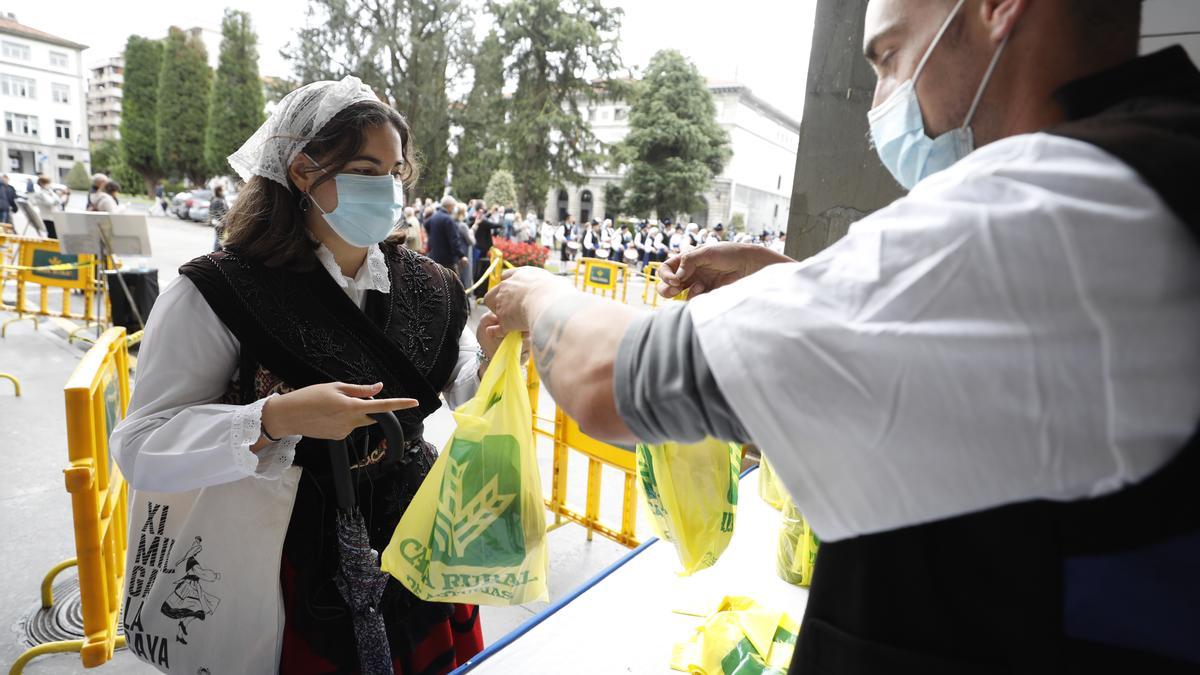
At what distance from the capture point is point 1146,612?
596 millimetres

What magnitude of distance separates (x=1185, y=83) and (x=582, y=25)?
31.7 metres

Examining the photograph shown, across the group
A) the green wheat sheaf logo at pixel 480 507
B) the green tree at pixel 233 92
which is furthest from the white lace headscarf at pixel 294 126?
the green tree at pixel 233 92

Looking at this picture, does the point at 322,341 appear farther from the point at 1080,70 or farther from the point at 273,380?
the point at 1080,70

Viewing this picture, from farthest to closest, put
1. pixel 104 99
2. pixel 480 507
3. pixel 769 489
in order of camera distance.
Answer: pixel 104 99
pixel 769 489
pixel 480 507

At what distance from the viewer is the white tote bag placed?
1.57 metres

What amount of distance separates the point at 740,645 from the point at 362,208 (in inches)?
61.2

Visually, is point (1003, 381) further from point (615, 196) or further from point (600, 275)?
point (615, 196)

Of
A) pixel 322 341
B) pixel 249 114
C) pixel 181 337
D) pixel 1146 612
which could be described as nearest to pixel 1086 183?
pixel 1146 612

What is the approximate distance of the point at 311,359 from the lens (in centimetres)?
166

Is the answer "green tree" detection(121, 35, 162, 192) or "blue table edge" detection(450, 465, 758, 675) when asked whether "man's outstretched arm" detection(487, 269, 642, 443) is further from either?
"green tree" detection(121, 35, 162, 192)

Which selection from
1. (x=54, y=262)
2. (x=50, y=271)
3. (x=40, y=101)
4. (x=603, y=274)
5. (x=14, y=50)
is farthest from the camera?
(x=40, y=101)

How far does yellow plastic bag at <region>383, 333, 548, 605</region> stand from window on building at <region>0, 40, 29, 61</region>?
77.1 meters

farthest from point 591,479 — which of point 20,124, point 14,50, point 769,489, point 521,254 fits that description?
point 14,50

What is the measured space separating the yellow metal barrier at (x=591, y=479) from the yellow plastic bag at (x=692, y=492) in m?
1.73
